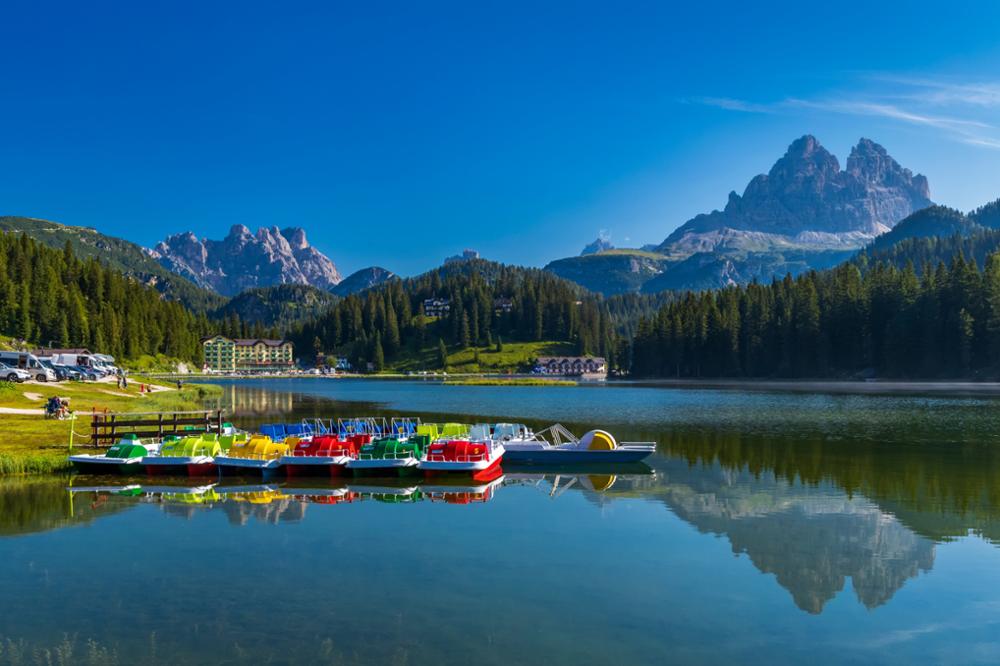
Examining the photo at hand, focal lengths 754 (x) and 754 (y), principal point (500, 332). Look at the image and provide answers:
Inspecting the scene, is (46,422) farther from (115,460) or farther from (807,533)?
(807,533)

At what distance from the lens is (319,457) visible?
4259 cm

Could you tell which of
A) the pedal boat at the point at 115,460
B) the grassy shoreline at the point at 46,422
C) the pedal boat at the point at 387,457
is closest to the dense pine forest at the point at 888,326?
the pedal boat at the point at 387,457

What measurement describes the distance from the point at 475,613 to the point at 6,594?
13.3 metres

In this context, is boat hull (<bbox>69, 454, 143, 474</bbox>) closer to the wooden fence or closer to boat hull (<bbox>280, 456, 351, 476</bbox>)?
the wooden fence

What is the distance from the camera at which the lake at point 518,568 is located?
17.6 m

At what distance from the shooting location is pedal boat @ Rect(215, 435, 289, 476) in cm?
4316

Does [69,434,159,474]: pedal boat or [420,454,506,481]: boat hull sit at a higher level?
[69,434,159,474]: pedal boat

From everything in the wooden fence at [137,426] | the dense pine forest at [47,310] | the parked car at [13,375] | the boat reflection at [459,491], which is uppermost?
the dense pine forest at [47,310]

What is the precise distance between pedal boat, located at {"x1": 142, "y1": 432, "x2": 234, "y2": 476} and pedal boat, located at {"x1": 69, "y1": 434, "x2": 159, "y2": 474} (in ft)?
2.15

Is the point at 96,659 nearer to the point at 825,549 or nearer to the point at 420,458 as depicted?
the point at 825,549

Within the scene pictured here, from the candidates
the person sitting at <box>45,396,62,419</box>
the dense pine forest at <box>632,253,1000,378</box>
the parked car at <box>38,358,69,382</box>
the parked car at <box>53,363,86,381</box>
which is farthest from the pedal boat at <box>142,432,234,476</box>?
the dense pine forest at <box>632,253,1000,378</box>

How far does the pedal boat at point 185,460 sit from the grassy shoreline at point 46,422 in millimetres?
4873

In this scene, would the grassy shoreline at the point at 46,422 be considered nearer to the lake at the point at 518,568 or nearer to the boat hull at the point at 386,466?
the lake at the point at 518,568

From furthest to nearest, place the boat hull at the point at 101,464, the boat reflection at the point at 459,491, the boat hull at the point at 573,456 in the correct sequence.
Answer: the boat hull at the point at 573,456
the boat hull at the point at 101,464
the boat reflection at the point at 459,491
